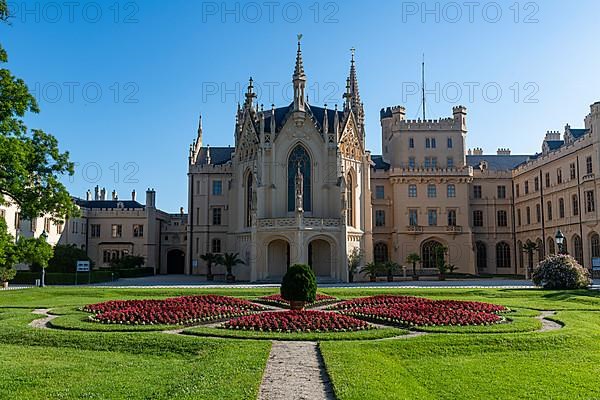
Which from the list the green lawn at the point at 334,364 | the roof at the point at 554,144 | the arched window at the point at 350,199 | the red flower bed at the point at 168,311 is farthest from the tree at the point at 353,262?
the green lawn at the point at 334,364

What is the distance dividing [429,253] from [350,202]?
52.4ft

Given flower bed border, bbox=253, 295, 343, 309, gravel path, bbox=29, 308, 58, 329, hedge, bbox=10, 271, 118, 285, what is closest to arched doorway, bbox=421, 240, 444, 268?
hedge, bbox=10, 271, 118, 285

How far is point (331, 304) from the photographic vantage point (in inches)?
1016

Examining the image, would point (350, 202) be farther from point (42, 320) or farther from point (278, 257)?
point (42, 320)

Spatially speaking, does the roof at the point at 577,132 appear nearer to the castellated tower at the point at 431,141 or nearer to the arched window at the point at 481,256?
the castellated tower at the point at 431,141

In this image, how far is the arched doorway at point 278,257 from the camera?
162 feet

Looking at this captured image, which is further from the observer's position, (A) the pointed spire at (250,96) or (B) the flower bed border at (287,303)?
(A) the pointed spire at (250,96)

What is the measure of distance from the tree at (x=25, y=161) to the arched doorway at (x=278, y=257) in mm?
27851

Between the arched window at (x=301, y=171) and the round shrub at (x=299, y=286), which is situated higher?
the arched window at (x=301, y=171)

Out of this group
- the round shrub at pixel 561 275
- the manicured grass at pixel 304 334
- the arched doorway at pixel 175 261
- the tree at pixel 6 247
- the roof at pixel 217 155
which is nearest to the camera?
the manicured grass at pixel 304 334

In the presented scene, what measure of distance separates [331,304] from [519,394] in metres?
16.2

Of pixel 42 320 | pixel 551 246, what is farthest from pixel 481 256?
pixel 42 320

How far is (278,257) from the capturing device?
49750 millimetres

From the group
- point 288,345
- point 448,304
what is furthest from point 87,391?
point 448,304
